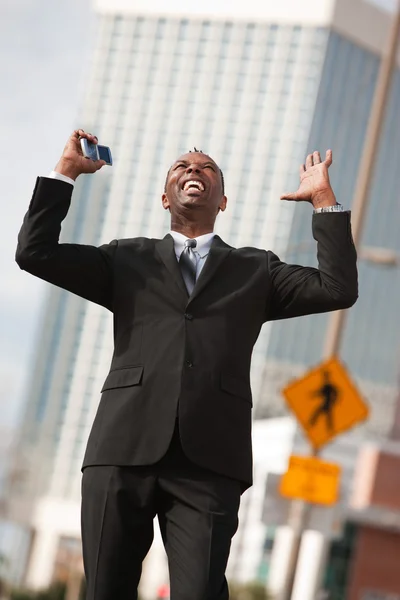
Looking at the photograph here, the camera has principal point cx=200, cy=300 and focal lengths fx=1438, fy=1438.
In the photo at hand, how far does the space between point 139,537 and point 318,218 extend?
1.12m

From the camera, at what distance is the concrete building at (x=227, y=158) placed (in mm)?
121312

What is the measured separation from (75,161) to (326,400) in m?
9.25

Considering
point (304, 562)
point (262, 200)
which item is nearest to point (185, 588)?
point (304, 562)

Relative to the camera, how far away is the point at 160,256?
4.51 metres

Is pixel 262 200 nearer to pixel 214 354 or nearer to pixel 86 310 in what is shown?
pixel 86 310

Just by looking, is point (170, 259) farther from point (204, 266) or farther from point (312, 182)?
point (312, 182)

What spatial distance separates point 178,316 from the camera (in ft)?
14.3

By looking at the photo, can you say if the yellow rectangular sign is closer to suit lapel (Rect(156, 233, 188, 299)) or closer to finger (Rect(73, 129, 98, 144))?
suit lapel (Rect(156, 233, 188, 299))

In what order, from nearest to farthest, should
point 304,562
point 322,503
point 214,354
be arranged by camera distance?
point 214,354 → point 322,503 → point 304,562

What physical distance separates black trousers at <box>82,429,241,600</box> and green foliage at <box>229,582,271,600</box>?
4942 centimetres

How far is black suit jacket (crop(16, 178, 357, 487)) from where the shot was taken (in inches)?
166

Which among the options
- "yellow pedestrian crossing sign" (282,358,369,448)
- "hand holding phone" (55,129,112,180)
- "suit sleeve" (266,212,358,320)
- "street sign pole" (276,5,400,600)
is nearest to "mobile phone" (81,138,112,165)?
"hand holding phone" (55,129,112,180)

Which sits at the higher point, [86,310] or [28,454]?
[86,310]

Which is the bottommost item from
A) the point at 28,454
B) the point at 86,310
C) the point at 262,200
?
the point at 28,454
